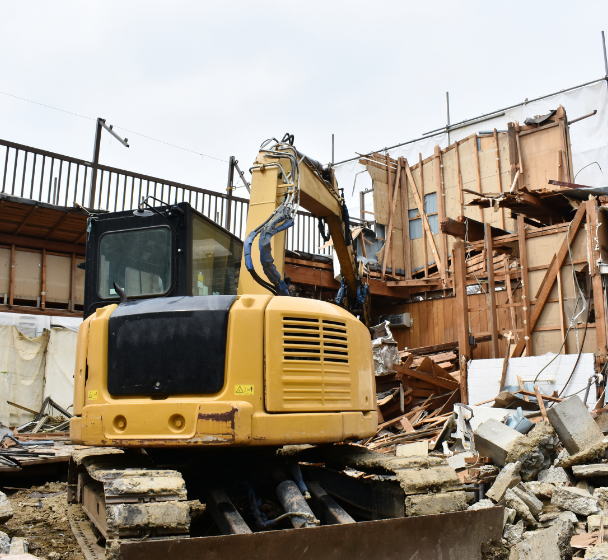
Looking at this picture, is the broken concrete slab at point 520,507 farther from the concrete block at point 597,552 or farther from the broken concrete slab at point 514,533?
the concrete block at point 597,552

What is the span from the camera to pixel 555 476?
8172 mm

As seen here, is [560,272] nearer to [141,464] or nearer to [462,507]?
[462,507]

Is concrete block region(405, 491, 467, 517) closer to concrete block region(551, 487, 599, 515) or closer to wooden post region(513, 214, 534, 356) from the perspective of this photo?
concrete block region(551, 487, 599, 515)

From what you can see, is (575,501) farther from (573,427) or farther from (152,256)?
(152,256)

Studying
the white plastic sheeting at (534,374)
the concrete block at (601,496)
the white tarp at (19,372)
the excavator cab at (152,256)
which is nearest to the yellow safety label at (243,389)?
the excavator cab at (152,256)

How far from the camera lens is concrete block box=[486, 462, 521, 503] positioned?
24.9 feet

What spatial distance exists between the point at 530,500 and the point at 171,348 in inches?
185

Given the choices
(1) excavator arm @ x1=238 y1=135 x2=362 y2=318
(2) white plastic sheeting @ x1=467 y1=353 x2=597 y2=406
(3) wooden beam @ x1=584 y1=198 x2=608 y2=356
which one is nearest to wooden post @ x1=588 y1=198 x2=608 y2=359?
(3) wooden beam @ x1=584 y1=198 x2=608 y2=356

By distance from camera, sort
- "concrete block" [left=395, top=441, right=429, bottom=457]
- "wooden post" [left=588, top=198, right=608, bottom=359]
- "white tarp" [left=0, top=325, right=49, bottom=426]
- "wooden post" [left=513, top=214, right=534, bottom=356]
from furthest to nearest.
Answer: "white tarp" [left=0, top=325, right=49, bottom=426], "wooden post" [left=513, top=214, right=534, bottom=356], "wooden post" [left=588, top=198, right=608, bottom=359], "concrete block" [left=395, top=441, right=429, bottom=457]

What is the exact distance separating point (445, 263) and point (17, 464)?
47.5 feet

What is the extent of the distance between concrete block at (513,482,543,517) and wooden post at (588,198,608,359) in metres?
5.07

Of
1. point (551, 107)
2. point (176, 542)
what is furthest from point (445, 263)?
point (176, 542)

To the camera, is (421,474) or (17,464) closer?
(421,474)

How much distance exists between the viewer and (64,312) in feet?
54.1
